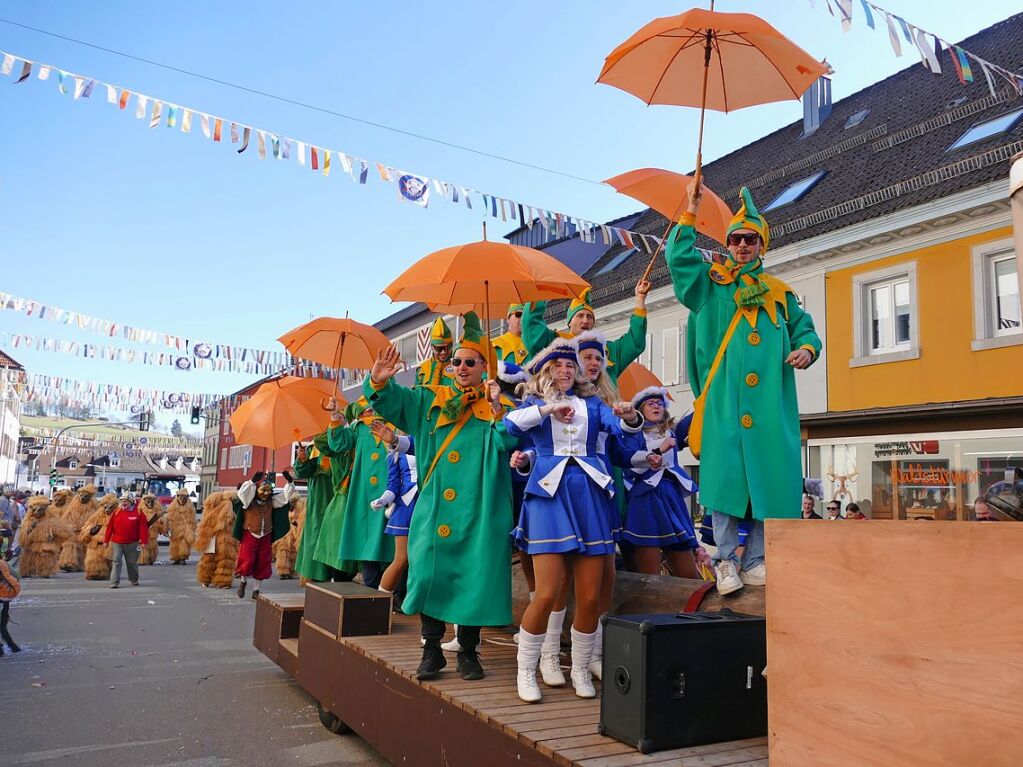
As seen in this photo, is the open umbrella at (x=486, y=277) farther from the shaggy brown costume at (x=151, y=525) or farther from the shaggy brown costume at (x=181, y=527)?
the shaggy brown costume at (x=181, y=527)

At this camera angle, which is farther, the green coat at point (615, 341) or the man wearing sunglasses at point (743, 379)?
the green coat at point (615, 341)

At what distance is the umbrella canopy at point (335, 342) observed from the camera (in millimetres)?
8789

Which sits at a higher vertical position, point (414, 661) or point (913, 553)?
point (913, 553)

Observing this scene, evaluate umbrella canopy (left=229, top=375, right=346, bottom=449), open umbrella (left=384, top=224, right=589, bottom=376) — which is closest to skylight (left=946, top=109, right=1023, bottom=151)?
open umbrella (left=384, top=224, right=589, bottom=376)

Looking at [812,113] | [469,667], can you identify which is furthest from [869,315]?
[469,667]

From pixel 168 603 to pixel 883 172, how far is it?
587 inches

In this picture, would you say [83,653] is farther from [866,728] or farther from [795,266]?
[795,266]

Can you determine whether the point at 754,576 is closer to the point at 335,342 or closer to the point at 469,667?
the point at 469,667

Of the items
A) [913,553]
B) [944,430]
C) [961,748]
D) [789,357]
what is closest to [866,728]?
[961,748]

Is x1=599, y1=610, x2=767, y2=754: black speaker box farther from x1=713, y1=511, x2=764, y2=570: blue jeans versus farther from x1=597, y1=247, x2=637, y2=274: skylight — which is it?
x1=597, y1=247, x2=637, y2=274: skylight

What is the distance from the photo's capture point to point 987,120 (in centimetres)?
1521

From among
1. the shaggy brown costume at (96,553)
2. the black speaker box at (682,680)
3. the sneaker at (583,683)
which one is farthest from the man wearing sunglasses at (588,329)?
the shaggy brown costume at (96,553)

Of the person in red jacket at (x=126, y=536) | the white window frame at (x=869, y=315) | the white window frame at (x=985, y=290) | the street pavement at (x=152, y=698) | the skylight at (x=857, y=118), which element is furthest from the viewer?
the skylight at (x=857, y=118)

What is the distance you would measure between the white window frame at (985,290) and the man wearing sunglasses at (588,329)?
31.9ft
